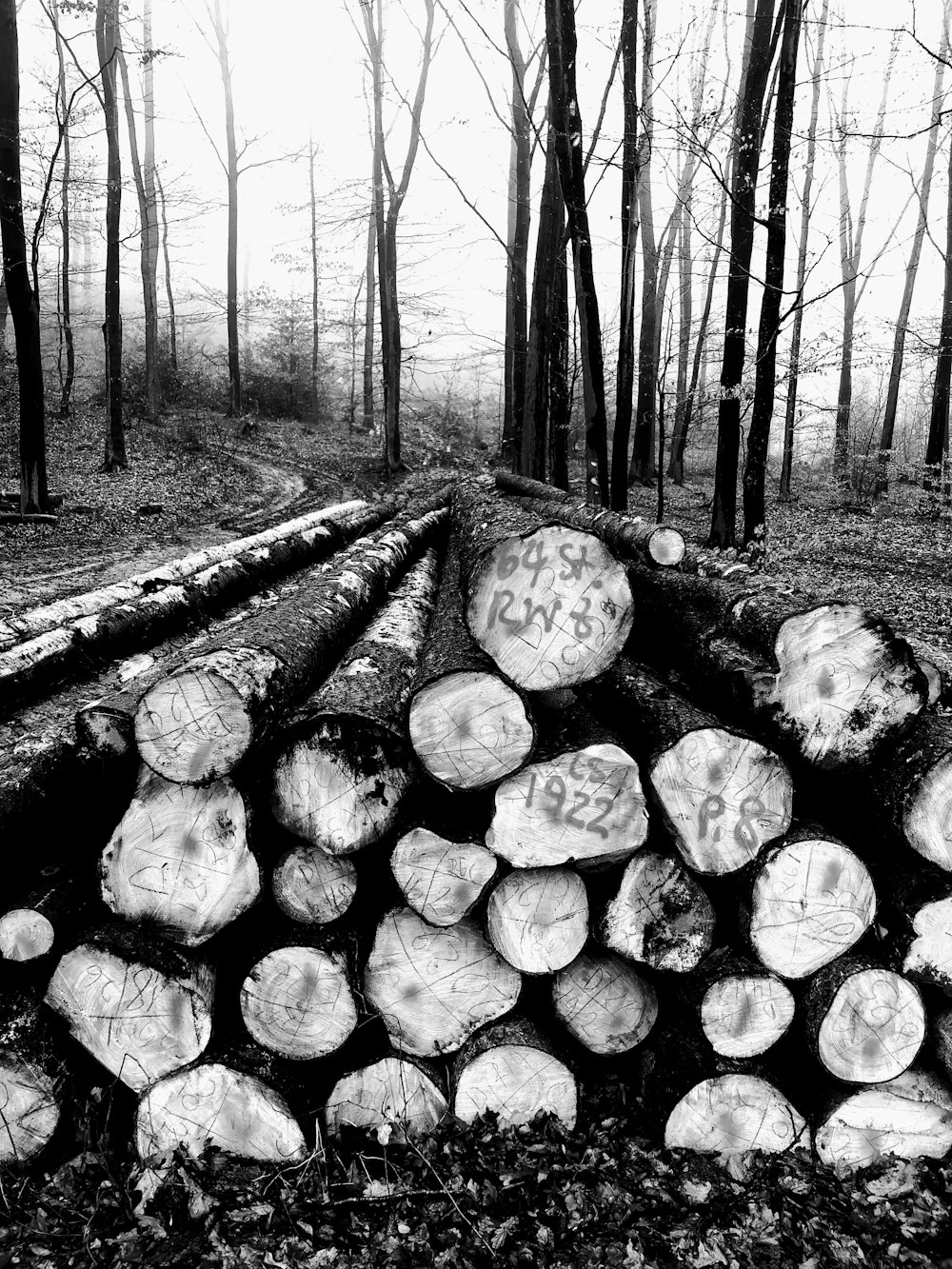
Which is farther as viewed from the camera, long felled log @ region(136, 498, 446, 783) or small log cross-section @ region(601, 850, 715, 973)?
small log cross-section @ region(601, 850, 715, 973)

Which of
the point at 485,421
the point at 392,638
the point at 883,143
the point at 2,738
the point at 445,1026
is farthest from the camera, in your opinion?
the point at 485,421

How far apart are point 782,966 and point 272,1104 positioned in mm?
1854

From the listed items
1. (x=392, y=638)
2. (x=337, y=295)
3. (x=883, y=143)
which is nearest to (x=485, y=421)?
(x=337, y=295)

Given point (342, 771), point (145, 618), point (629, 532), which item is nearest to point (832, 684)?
point (342, 771)

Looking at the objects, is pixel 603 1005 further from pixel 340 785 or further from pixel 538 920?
pixel 340 785

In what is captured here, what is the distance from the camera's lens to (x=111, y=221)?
1373cm

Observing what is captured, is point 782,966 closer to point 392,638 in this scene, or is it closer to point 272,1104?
point 272,1104

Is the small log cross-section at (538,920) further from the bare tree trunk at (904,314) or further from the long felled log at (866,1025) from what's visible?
the bare tree trunk at (904,314)

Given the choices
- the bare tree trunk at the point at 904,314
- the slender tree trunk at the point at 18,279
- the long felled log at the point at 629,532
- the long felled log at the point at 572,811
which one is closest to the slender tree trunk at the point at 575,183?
the long felled log at the point at 629,532

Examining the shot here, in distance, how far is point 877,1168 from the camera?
2.41 metres

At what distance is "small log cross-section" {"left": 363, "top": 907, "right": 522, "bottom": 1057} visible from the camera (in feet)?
8.39

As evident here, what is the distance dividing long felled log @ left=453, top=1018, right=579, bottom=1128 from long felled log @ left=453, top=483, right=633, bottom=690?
130 centimetres

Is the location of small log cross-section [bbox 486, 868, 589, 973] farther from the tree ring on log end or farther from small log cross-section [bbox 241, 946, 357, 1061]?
the tree ring on log end

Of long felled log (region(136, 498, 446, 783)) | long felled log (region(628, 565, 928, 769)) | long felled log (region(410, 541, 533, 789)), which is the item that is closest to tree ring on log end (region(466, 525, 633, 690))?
long felled log (region(410, 541, 533, 789))
